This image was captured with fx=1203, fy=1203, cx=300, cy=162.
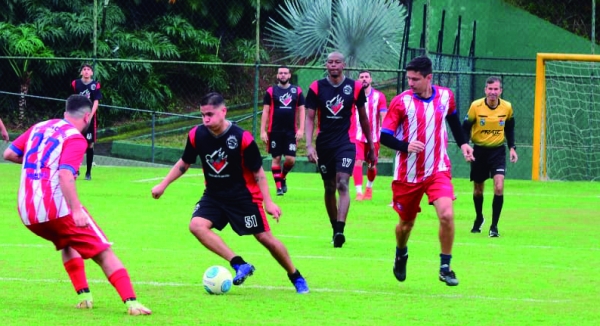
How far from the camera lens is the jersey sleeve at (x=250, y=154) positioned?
955 centimetres

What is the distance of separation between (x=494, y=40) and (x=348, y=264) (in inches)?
752

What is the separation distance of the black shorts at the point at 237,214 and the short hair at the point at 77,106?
1.51 metres

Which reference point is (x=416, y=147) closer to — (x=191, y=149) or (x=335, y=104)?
(x=191, y=149)

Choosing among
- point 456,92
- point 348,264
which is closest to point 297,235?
point 348,264

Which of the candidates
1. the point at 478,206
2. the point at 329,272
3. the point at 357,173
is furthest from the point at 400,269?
the point at 357,173

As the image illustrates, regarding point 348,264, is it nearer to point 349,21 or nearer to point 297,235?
point 297,235

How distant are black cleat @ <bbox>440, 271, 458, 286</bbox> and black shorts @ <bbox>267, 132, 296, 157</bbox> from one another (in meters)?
10.1

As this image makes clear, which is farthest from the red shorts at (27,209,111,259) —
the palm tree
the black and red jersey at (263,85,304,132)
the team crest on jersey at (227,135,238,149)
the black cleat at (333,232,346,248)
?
the palm tree

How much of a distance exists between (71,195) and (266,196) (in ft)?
5.75

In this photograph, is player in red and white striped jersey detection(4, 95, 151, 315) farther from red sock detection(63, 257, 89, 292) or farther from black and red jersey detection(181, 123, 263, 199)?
black and red jersey detection(181, 123, 263, 199)

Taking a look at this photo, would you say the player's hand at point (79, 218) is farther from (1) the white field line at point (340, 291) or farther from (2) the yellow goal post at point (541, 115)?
(2) the yellow goal post at point (541, 115)

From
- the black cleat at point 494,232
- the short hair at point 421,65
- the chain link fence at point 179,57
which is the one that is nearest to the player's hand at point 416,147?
the short hair at point 421,65

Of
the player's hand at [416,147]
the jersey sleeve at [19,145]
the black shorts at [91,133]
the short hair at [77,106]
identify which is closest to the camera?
the short hair at [77,106]

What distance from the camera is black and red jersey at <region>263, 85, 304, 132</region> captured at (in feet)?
65.9
